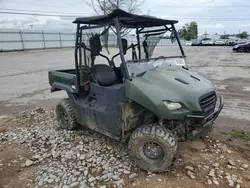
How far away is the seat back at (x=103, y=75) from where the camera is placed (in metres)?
4.12

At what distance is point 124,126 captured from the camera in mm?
3527

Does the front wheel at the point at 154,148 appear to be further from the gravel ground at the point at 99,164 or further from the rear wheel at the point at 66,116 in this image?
the rear wheel at the point at 66,116

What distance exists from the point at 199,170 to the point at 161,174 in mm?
539

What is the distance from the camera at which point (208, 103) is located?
3432mm

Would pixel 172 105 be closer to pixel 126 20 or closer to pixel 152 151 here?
pixel 152 151

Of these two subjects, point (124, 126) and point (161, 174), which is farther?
point (124, 126)

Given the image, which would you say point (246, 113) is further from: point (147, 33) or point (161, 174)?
point (161, 174)

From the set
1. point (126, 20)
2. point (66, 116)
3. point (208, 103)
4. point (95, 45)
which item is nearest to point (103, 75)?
point (95, 45)

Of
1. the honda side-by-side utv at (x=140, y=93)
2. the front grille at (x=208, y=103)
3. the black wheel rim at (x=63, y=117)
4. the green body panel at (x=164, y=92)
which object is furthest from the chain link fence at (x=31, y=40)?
the front grille at (x=208, y=103)

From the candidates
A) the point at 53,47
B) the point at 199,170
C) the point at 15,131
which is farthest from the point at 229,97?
the point at 53,47

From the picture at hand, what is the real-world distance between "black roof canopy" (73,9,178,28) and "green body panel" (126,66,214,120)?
36.6 inches

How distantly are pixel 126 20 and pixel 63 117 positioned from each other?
2407 mm

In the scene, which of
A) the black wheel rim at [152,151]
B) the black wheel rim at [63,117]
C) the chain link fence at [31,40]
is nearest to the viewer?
the black wheel rim at [152,151]

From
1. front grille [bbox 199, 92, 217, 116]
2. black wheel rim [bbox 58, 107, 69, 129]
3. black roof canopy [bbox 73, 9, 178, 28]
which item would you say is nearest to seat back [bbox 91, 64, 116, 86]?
black roof canopy [bbox 73, 9, 178, 28]
